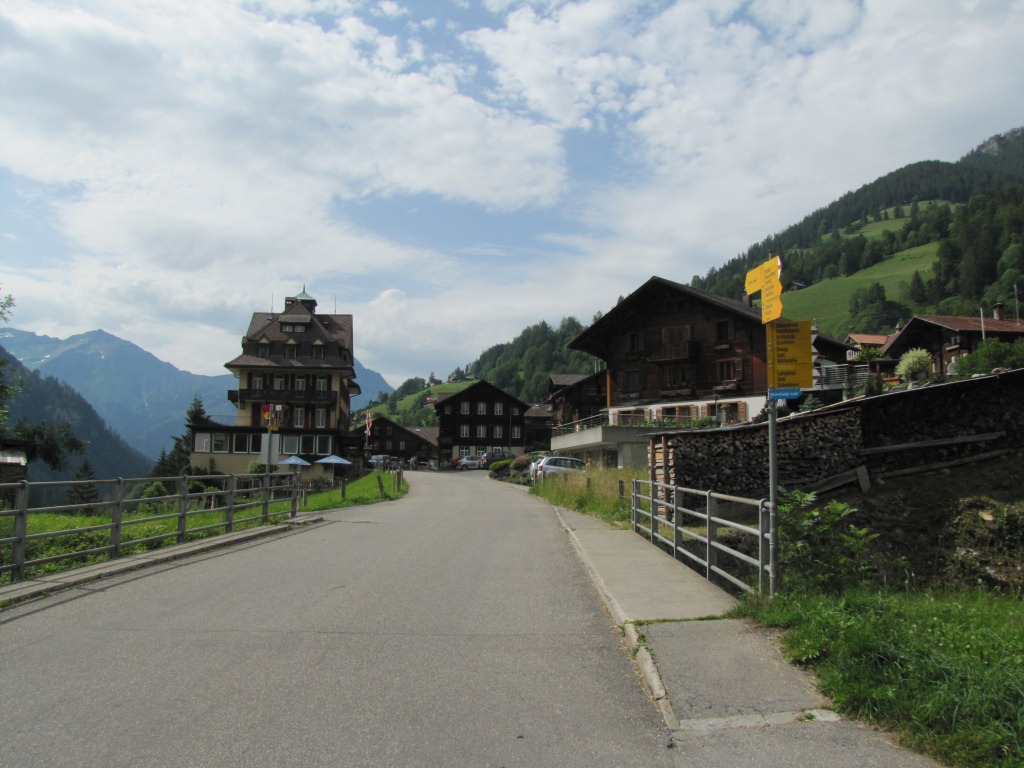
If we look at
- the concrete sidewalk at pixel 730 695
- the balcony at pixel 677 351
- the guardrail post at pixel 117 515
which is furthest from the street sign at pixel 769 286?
the balcony at pixel 677 351

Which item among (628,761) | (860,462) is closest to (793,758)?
(628,761)

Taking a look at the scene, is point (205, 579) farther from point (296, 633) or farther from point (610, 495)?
point (610, 495)

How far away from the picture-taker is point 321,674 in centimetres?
568

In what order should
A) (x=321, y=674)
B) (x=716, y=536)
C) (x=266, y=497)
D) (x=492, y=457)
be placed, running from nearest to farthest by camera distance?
(x=321, y=674) < (x=716, y=536) < (x=266, y=497) < (x=492, y=457)

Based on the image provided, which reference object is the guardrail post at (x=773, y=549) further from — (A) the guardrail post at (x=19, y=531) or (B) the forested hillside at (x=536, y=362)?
(B) the forested hillside at (x=536, y=362)

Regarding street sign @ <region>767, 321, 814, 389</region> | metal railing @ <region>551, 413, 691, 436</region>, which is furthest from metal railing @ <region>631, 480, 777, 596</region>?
metal railing @ <region>551, 413, 691, 436</region>

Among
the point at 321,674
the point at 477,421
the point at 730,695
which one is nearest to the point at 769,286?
the point at 730,695

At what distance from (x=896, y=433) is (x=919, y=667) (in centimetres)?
2034

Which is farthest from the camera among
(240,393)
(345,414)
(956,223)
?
(956,223)

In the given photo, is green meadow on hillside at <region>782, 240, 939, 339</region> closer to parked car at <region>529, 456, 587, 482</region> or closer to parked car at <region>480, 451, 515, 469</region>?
parked car at <region>480, 451, 515, 469</region>

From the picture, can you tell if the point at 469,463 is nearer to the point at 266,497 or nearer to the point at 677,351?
Result: the point at 677,351

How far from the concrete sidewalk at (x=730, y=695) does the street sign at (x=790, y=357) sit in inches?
88.1

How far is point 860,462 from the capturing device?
23.2 m

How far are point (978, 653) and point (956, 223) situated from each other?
146 m
